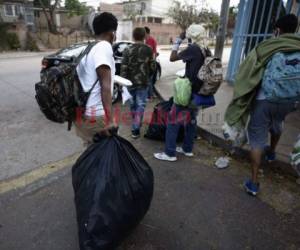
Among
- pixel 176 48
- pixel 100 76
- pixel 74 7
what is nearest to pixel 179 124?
pixel 176 48

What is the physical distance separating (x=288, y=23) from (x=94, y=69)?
1844 millimetres

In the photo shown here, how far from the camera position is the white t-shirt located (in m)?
1.74

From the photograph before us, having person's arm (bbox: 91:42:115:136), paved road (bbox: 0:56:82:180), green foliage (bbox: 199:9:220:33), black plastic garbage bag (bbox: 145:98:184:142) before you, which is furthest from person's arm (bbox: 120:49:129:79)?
green foliage (bbox: 199:9:220:33)

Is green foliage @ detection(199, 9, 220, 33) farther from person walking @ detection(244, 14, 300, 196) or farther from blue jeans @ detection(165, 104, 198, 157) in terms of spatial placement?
person walking @ detection(244, 14, 300, 196)

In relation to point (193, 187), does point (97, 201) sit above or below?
above

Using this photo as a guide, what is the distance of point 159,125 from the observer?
368cm

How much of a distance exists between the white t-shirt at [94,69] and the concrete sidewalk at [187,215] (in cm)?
102

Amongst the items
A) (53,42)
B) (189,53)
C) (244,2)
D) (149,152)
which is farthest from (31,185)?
(53,42)

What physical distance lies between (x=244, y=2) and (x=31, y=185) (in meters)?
6.57

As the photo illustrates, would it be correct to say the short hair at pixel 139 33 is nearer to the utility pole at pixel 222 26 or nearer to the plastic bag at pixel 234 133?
the plastic bag at pixel 234 133

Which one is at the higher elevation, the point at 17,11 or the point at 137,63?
the point at 17,11

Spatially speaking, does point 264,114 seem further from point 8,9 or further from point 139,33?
point 8,9

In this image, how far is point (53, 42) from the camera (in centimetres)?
2175

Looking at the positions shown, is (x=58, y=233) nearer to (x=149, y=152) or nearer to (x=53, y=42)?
(x=149, y=152)
